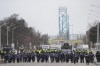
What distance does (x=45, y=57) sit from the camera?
158 feet

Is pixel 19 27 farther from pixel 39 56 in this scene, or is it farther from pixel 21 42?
pixel 39 56

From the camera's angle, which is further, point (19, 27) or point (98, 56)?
point (19, 27)

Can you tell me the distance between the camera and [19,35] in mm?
110938

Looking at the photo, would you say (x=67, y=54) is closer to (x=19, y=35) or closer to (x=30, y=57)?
(x=30, y=57)

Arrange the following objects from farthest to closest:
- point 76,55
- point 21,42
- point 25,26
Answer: point 25,26
point 21,42
point 76,55

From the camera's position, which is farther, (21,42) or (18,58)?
(21,42)

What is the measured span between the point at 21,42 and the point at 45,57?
2429 inches

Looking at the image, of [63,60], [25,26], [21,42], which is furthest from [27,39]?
[63,60]

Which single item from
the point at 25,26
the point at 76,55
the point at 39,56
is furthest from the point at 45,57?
the point at 25,26

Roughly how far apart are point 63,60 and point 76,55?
3122mm

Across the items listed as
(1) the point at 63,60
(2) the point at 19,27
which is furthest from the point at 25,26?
(1) the point at 63,60

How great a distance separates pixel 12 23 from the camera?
376 feet

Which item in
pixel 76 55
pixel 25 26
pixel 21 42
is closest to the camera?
pixel 76 55

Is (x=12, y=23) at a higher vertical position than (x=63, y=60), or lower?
higher
